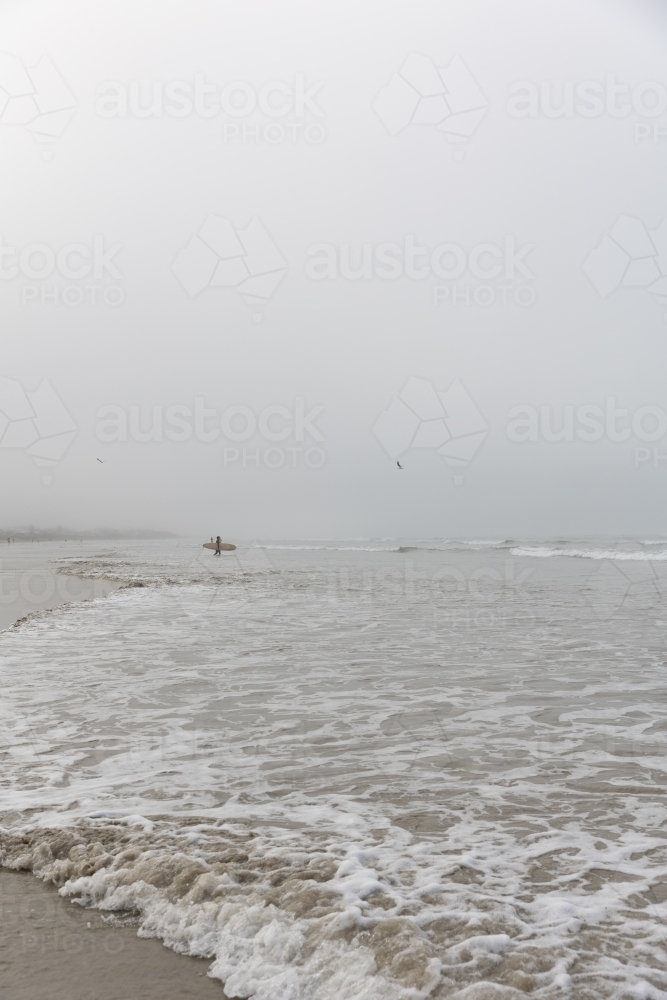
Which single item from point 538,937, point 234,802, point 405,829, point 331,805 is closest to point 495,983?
point 538,937

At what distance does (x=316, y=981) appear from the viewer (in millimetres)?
2572

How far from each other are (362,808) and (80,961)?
187 cm

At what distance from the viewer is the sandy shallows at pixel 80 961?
2502 millimetres

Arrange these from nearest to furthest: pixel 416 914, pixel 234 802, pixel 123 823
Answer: pixel 416 914 < pixel 123 823 < pixel 234 802

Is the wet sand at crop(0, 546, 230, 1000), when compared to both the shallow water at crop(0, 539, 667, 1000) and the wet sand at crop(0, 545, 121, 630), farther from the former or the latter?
the wet sand at crop(0, 545, 121, 630)

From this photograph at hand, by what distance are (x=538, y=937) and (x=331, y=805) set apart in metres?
1.65

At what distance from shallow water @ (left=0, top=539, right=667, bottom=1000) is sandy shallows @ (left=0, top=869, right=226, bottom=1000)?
0.11 meters

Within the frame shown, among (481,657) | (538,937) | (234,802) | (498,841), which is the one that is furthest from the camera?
(481,657)

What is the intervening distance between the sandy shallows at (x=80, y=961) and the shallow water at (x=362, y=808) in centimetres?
11

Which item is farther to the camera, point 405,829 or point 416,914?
point 405,829

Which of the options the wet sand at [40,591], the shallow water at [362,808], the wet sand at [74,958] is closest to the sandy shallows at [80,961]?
the wet sand at [74,958]

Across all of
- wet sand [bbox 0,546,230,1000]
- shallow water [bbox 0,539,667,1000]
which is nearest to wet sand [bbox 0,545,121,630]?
shallow water [bbox 0,539,667,1000]

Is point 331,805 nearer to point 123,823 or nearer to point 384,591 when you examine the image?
point 123,823

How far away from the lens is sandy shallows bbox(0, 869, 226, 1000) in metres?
2.50
